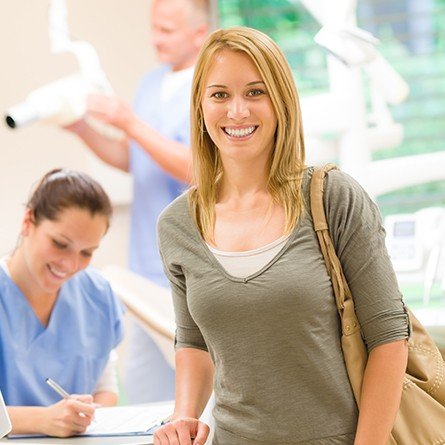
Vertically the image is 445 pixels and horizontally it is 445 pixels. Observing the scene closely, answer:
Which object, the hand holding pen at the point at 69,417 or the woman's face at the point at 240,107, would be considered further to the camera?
the hand holding pen at the point at 69,417

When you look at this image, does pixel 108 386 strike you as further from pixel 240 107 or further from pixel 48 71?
pixel 48 71

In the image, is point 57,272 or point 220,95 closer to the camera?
point 220,95

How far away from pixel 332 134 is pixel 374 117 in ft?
0.65

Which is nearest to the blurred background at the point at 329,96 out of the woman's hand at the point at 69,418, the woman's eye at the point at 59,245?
the woman's eye at the point at 59,245

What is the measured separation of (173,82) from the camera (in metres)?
3.24

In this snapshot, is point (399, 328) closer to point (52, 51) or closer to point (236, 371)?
point (236, 371)

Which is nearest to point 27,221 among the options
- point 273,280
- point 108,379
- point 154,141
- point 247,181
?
point 108,379

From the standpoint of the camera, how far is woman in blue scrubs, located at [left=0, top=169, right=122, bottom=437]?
89.4 inches

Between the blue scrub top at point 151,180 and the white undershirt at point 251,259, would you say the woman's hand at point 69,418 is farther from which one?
the blue scrub top at point 151,180

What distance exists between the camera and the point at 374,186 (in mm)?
2941

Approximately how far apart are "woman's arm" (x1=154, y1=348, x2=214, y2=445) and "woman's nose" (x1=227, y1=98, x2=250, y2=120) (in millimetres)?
402

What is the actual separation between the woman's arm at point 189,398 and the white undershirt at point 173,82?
173cm

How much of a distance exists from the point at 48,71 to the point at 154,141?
0.48 metres

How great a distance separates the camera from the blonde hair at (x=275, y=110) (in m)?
1.43
